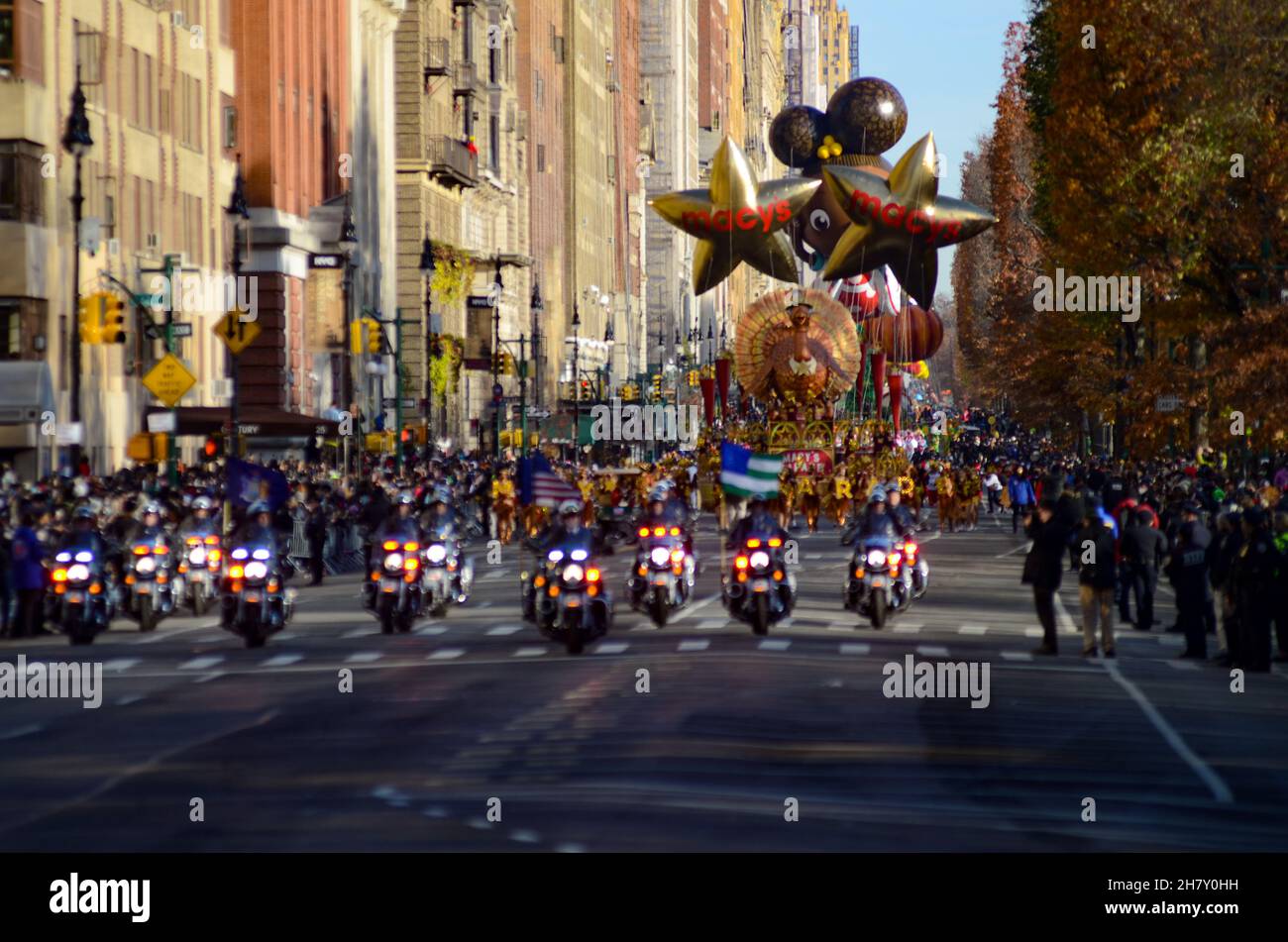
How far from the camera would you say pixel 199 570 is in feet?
107

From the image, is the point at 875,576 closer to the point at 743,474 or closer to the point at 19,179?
the point at 743,474

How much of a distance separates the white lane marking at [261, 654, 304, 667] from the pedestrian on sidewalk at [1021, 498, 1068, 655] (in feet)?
24.4

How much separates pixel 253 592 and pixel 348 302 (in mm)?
38803

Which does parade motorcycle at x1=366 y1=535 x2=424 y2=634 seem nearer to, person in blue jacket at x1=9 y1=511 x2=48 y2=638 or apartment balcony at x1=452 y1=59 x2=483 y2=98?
person in blue jacket at x1=9 y1=511 x2=48 y2=638

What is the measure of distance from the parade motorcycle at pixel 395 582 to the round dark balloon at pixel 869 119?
47948mm

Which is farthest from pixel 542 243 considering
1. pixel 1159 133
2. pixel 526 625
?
pixel 526 625

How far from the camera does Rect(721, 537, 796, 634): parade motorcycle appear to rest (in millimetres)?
27844

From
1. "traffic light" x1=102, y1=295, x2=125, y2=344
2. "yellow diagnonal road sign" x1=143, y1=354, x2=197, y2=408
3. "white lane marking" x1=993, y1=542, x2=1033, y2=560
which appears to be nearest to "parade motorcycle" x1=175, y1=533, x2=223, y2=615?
"yellow diagnonal road sign" x1=143, y1=354, x2=197, y2=408

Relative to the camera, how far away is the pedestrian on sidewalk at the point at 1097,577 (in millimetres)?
25328

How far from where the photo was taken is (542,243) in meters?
127

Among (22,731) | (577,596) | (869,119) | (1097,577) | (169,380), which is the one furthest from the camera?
(869,119)

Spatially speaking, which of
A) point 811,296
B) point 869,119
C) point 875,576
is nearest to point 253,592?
point 875,576

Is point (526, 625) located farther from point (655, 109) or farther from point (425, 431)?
point (655, 109)

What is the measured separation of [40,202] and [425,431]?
25680 mm
